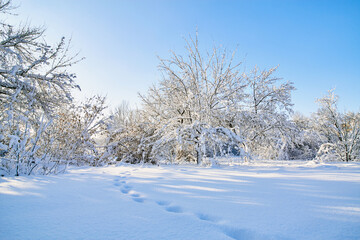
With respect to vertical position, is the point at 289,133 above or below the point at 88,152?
above

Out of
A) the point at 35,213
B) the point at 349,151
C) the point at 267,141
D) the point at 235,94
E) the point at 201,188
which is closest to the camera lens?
the point at 35,213

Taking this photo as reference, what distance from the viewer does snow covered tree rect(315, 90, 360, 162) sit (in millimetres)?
8148

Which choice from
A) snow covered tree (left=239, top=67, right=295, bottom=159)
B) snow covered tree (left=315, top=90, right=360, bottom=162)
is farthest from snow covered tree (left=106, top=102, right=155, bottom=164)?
snow covered tree (left=315, top=90, right=360, bottom=162)

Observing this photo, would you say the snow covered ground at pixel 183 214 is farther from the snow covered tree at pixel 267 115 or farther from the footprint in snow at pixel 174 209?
the snow covered tree at pixel 267 115

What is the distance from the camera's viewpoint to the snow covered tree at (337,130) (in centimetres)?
815

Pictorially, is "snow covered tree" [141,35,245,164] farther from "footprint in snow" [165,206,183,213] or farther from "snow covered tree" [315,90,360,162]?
"snow covered tree" [315,90,360,162]

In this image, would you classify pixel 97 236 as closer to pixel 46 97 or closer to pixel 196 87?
pixel 196 87

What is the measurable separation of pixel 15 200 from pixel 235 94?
6.27m

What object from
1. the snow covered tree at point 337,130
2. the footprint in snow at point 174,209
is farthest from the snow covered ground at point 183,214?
the snow covered tree at point 337,130

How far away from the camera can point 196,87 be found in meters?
5.90

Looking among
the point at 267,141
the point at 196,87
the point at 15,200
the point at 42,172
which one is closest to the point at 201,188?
the point at 15,200

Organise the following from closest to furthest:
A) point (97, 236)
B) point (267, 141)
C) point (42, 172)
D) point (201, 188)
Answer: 1. point (97, 236)
2. point (201, 188)
3. point (42, 172)
4. point (267, 141)

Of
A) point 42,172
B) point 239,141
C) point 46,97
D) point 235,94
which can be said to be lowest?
point 42,172

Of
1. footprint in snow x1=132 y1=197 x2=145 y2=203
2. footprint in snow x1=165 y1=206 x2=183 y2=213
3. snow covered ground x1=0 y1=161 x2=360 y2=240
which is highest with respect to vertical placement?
snow covered ground x1=0 y1=161 x2=360 y2=240
